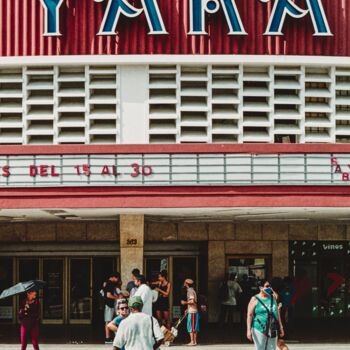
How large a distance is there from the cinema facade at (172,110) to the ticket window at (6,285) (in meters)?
4.34

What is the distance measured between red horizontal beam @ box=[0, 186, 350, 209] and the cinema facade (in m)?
0.02

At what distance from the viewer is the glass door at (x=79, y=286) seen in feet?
94.1

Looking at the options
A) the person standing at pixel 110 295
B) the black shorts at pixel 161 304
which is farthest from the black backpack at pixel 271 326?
the black shorts at pixel 161 304

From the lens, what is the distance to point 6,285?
94.6 feet

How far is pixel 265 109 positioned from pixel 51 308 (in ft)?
31.7

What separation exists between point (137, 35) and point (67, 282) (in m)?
8.80

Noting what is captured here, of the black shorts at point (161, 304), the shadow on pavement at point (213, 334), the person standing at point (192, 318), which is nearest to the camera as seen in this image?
the person standing at point (192, 318)

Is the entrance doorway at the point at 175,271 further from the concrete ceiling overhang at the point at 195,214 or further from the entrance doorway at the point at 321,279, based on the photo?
the entrance doorway at the point at 321,279

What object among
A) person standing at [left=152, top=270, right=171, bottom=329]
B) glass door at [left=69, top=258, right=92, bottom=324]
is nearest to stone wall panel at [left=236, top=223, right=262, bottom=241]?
glass door at [left=69, top=258, right=92, bottom=324]

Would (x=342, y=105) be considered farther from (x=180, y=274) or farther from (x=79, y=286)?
(x=79, y=286)

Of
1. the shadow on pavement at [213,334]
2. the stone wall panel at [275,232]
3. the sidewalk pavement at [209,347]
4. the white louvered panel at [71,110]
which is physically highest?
the white louvered panel at [71,110]

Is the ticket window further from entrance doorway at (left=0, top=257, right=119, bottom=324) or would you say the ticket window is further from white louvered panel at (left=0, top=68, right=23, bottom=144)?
white louvered panel at (left=0, top=68, right=23, bottom=144)

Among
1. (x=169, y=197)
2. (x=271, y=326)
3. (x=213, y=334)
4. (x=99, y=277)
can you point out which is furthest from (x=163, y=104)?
(x=271, y=326)

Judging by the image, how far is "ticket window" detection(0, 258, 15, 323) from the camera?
28.9 m
